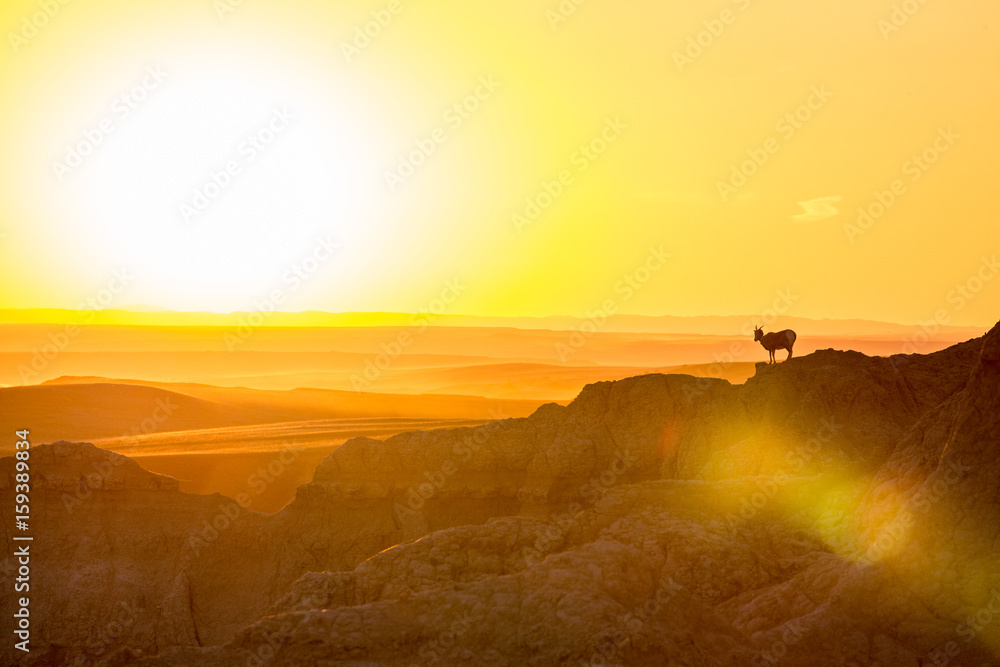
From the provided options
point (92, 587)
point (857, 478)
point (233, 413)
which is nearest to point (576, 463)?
point (857, 478)

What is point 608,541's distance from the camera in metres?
11.4

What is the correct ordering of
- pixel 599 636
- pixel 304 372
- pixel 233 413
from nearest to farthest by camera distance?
pixel 599 636 < pixel 233 413 < pixel 304 372

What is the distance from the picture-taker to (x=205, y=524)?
67.0ft

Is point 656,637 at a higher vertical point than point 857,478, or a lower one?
lower

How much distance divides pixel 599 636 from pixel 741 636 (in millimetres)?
1830

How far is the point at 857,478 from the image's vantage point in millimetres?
16453

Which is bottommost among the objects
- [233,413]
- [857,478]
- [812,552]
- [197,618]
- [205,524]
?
[812,552]

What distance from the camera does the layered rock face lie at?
32.2 feet

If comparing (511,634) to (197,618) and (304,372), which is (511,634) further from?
(304,372)

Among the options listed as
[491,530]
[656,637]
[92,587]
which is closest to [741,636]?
[656,637]

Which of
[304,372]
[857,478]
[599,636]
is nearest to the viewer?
[599,636]

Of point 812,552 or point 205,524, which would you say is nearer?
point 812,552

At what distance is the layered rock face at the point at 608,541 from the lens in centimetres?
981

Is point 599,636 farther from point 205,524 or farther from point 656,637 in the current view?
point 205,524
